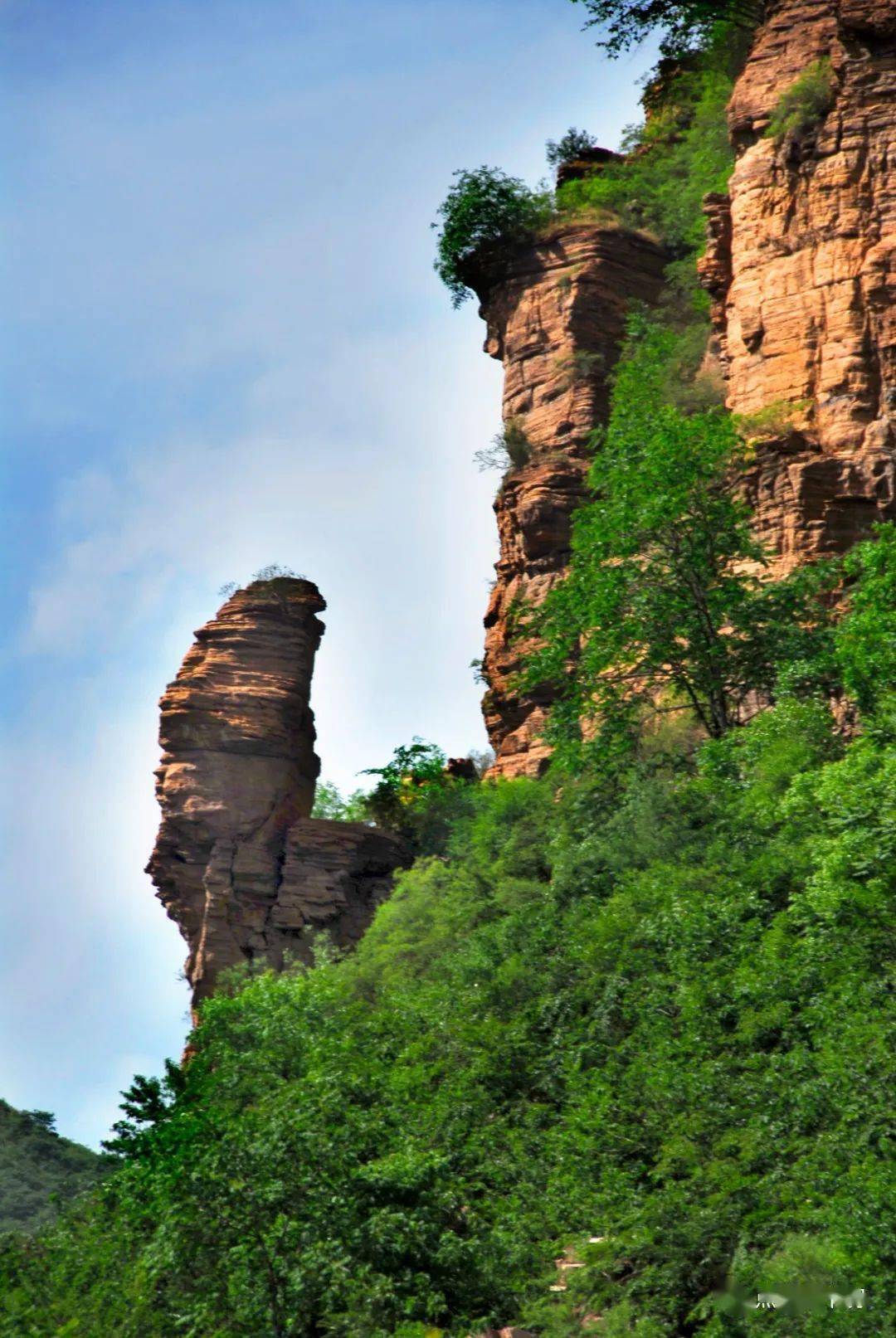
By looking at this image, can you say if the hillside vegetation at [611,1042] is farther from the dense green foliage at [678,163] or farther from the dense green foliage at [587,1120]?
the dense green foliage at [678,163]

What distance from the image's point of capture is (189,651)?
4969cm

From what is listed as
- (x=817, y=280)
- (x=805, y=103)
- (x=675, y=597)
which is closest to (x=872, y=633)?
(x=675, y=597)

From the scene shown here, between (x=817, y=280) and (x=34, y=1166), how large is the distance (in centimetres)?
A: 3430

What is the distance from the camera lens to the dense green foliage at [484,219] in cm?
5109

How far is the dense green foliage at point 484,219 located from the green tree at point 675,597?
15.1 metres

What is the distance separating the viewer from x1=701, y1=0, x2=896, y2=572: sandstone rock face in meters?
37.9

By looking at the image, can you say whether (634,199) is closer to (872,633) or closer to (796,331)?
(796,331)

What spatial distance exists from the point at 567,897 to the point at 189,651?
1920 centimetres

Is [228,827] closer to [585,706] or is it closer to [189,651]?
[189,651]

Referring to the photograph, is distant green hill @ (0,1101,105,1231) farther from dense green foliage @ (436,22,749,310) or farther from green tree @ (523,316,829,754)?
dense green foliage @ (436,22,749,310)

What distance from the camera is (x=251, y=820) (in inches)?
1869

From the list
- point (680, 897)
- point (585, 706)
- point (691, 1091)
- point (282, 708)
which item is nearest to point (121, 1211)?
point (691, 1091)

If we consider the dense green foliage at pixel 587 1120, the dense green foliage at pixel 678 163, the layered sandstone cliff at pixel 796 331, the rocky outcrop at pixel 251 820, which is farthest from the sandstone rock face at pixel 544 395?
the dense green foliage at pixel 587 1120

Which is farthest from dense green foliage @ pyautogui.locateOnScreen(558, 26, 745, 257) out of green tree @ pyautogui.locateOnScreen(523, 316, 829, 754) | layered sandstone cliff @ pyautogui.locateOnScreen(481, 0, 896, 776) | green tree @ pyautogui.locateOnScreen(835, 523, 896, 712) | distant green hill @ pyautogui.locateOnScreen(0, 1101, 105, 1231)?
distant green hill @ pyautogui.locateOnScreen(0, 1101, 105, 1231)
